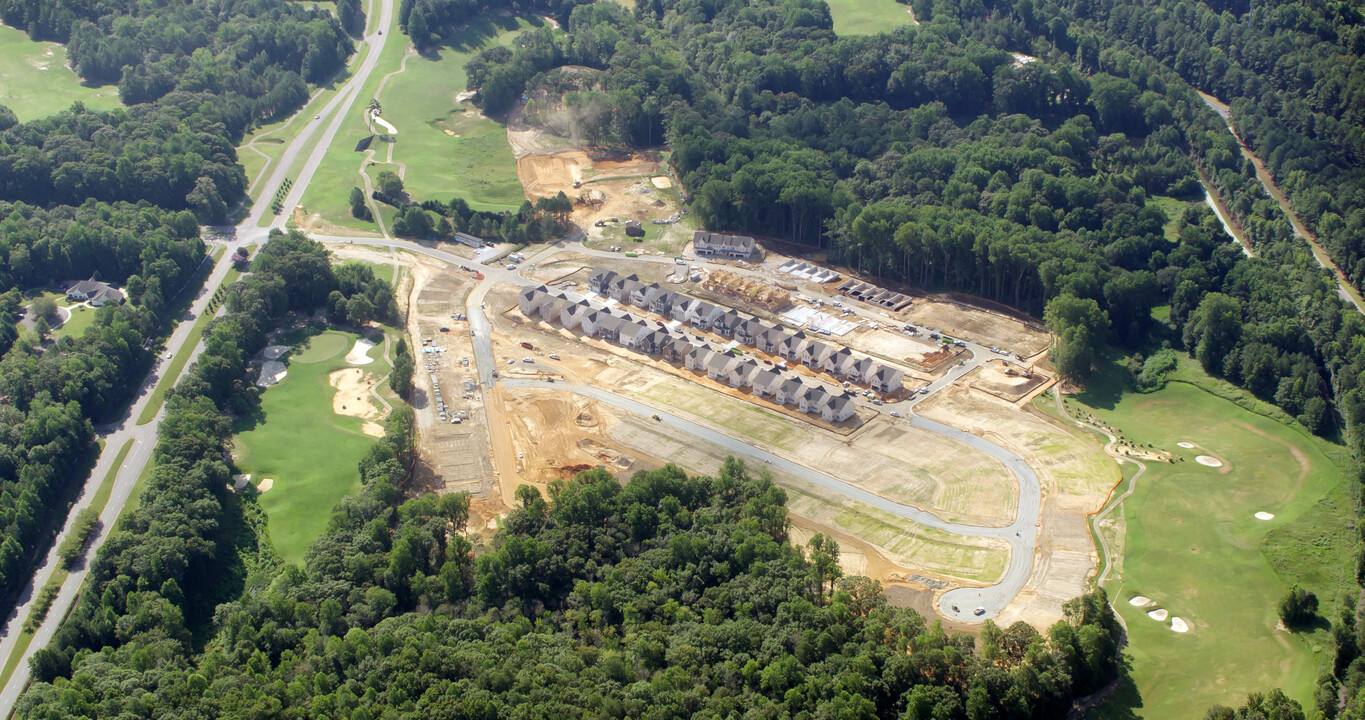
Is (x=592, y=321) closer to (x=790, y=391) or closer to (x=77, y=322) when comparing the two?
(x=790, y=391)

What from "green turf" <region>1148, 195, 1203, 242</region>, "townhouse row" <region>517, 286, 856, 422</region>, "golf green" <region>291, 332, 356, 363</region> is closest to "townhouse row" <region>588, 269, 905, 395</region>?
"townhouse row" <region>517, 286, 856, 422</region>

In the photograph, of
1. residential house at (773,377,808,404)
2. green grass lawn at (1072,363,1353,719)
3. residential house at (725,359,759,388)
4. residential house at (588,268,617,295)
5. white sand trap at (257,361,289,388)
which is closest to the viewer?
green grass lawn at (1072,363,1353,719)

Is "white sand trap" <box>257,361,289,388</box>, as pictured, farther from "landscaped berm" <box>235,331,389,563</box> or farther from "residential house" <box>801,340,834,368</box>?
"residential house" <box>801,340,834,368</box>

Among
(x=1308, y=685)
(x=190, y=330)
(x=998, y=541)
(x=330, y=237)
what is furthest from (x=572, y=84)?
(x=1308, y=685)

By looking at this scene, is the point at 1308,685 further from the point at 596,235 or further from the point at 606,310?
the point at 596,235

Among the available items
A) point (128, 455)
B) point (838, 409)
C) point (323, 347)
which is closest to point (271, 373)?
point (323, 347)

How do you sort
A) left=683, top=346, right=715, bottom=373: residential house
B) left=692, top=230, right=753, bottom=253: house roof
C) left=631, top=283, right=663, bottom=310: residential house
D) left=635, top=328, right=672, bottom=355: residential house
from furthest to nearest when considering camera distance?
left=692, top=230, right=753, bottom=253: house roof < left=631, top=283, right=663, bottom=310: residential house < left=635, top=328, right=672, bottom=355: residential house < left=683, top=346, right=715, bottom=373: residential house
